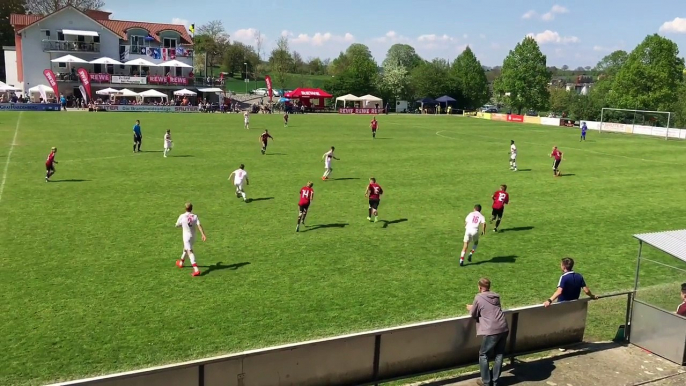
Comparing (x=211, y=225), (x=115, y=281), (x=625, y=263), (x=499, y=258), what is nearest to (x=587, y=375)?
(x=499, y=258)

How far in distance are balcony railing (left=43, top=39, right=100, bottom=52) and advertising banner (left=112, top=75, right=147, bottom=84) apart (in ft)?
19.7

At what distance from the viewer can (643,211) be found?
2202 cm

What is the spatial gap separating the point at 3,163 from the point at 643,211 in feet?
96.5

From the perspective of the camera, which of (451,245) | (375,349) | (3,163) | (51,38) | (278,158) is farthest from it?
(51,38)

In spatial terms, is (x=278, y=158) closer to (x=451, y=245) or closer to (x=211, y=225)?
(x=211, y=225)

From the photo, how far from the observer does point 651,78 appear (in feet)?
242

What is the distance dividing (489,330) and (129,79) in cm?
7415

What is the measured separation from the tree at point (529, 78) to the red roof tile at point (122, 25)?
54981 mm

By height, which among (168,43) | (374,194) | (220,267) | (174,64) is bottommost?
(220,267)

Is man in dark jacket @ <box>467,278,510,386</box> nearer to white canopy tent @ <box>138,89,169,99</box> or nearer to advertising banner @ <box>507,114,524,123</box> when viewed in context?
white canopy tent @ <box>138,89,169,99</box>

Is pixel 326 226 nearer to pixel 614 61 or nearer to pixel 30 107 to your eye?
pixel 30 107

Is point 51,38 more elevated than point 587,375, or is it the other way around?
point 51,38

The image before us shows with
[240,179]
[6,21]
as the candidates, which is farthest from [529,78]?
[6,21]

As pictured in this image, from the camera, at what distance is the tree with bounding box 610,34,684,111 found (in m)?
73.2
